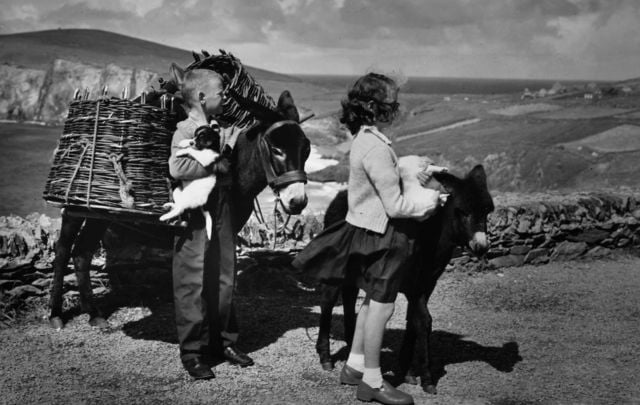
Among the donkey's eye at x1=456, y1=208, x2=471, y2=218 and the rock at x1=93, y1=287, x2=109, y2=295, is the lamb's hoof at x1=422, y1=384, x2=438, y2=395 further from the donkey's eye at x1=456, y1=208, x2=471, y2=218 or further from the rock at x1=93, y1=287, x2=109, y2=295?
the rock at x1=93, y1=287, x2=109, y2=295

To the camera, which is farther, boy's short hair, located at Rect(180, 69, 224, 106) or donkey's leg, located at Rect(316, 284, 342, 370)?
donkey's leg, located at Rect(316, 284, 342, 370)

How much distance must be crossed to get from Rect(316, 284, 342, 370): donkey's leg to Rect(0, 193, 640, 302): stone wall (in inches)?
58.8

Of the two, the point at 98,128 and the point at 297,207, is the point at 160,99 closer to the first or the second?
the point at 98,128

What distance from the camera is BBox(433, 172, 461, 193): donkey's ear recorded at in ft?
14.8

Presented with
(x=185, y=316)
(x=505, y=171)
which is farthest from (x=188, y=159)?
(x=505, y=171)

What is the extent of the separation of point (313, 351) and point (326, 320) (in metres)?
0.61

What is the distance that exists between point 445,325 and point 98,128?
12.2 ft

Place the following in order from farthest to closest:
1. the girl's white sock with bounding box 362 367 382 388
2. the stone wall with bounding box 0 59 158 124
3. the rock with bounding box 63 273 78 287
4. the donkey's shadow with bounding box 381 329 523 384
Answer: the stone wall with bounding box 0 59 158 124 → the rock with bounding box 63 273 78 287 → the donkey's shadow with bounding box 381 329 523 384 → the girl's white sock with bounding box 362 367 382 388

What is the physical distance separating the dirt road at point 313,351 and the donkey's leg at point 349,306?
269 mm

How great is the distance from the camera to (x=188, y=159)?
437cm

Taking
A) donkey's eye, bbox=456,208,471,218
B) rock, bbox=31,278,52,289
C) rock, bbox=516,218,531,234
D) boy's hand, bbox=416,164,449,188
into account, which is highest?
boy's hand, bbox=416,164,449,188

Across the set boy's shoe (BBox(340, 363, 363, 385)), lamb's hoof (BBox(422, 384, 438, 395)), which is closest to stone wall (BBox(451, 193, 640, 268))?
lamb's hoof (BBox(422, 384, 438, 395))

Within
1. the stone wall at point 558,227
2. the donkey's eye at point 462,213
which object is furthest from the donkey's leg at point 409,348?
the stone wall at point 558,227

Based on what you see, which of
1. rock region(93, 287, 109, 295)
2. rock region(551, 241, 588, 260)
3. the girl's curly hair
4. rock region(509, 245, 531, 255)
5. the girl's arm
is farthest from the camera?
rock region(551, 241, 588, 260)
